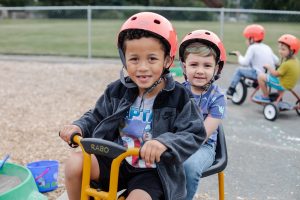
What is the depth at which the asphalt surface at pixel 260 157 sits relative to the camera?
161 inches

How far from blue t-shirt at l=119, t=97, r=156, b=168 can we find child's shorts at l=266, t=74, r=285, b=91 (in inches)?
194

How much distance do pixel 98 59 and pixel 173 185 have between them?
11.3 m

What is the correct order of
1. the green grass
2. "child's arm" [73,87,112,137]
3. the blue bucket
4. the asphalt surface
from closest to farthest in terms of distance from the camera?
"child's arm" [73,87,112,137] → the blue bucket → the asphalt surface → the green grass

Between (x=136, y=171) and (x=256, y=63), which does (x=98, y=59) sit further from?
(x=136, y=171)

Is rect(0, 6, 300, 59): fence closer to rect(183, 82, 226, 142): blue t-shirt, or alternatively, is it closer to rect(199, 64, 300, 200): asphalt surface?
rect(199, 64, 300, 200): asphalt surface

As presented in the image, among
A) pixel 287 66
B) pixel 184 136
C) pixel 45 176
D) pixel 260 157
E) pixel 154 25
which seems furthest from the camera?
pixel 287 66

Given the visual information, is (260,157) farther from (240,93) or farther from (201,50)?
(240,93)

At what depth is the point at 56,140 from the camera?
5.29m

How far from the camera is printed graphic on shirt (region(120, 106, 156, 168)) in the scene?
2.50 metres

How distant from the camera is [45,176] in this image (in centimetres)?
384

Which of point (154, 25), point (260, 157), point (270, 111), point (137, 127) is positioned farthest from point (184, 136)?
point (270, 111)

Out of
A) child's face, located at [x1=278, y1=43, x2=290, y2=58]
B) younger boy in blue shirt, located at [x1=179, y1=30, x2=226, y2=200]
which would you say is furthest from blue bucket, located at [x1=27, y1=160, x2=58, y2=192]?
child's face, located at [x1=278, y1=43, x2=290, y2=58]

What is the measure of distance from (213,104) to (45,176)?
1.58m

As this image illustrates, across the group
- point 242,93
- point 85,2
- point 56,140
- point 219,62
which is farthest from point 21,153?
point 85,2
